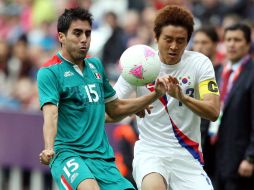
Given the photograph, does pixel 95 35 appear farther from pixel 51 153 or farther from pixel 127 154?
pixel 51 153

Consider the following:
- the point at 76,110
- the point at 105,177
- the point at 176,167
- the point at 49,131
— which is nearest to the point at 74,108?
the point at 76,110

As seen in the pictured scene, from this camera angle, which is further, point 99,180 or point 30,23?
point 30,23

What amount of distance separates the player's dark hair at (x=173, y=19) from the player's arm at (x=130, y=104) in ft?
2.44

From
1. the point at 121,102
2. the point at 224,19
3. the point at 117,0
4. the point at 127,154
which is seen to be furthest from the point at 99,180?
the point at 117,0

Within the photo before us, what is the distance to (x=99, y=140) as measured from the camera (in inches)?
343

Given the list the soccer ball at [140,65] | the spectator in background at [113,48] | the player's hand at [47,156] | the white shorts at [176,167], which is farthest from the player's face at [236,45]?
the spectator in background at [113,48]

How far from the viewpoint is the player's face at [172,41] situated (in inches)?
360

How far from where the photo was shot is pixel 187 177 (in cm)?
930

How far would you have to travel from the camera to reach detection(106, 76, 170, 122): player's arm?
8766 mm

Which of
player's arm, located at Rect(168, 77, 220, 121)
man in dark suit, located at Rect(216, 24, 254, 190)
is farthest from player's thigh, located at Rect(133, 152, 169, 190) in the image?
man in dark suit, located at Rect(216, 24, 254, 190)

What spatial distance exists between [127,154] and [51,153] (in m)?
4.66

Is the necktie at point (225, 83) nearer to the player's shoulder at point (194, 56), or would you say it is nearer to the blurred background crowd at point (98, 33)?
the player's shoulder at point (194, 56)

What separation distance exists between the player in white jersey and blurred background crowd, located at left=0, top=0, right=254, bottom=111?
6006 mm

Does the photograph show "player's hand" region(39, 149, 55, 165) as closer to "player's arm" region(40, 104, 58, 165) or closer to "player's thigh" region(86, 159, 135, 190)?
"player's arm" region(40, 104, 58, 165)
